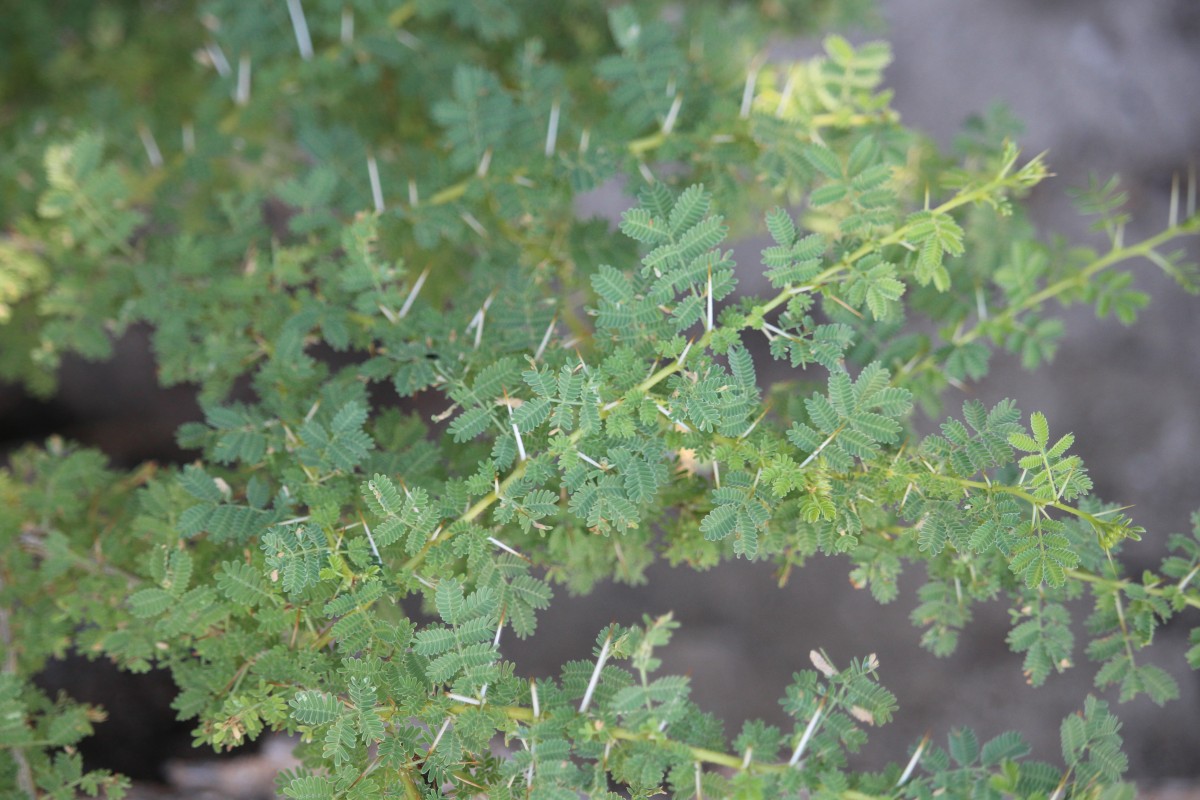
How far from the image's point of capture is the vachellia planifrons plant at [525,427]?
4.43ft

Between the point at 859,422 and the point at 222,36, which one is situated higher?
the point at 222,36

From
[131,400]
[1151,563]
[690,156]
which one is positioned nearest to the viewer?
[690,156]

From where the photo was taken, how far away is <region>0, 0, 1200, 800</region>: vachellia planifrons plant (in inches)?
53.2

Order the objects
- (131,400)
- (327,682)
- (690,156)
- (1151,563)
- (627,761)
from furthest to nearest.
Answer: (131,400), (1151,563), (690,156), (327,682), (627,761)

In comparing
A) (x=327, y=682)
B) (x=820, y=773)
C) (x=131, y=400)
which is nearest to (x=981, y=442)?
(x=820, y=773)

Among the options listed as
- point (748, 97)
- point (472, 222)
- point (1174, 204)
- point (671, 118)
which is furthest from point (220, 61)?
point (1174, 204)

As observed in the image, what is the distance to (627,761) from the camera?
1.27 metres

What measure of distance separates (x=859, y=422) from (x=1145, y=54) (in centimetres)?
249

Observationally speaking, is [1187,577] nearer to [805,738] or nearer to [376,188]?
[805,738]

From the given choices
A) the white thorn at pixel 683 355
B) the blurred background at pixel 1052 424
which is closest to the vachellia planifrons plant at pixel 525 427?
the white thorn at pixel 683 355

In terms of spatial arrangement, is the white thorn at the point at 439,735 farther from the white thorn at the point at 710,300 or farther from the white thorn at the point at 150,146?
the white thorn at the point at 150,146

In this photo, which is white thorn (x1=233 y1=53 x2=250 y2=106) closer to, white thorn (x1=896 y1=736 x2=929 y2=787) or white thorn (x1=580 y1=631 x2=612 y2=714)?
white thorn (x1=580 y1=631 x2=612 y2=714)

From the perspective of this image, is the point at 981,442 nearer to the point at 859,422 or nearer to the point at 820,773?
the point at 859,422

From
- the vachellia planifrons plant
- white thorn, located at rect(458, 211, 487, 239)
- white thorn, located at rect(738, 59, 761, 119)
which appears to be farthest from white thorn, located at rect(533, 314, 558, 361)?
white thorn, located at rect(738, 59, 761, 119)
